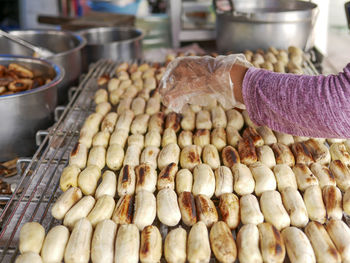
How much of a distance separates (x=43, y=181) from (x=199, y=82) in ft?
2.36

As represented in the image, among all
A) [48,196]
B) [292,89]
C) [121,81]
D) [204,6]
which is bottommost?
[48,196]

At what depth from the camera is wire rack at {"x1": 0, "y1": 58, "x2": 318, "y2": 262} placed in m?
1.20

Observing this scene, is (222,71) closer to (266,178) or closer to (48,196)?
(266,178)

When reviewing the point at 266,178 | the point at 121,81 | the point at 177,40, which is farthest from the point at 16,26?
the point at 266,178

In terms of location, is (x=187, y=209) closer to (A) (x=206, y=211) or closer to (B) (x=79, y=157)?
(A) (x=206, y=211)

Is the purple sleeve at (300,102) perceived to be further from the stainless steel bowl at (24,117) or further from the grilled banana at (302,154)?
the stainless steel bowl at (24,117)

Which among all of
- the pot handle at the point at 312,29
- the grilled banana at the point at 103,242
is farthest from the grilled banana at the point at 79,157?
the pot handle at the point at 312,29

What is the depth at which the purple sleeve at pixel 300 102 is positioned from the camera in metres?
1.15

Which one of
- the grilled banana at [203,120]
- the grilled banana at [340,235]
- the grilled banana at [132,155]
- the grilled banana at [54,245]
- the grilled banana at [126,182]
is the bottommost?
the grilled banana at [54,245]

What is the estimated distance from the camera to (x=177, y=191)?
133cm

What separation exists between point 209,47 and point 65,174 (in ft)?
7.36

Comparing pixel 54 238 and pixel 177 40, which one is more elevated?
pixel 177 40

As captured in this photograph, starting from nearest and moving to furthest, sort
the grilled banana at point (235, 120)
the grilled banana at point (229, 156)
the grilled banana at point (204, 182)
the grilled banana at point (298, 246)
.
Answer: the grilled banana at point (298, 246) → the grilled banana at point (204, 182) → the grilled banana at point (229, 156) → the grilled banana at point (235, 120)

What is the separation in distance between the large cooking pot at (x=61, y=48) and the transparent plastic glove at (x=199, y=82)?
0.68m
